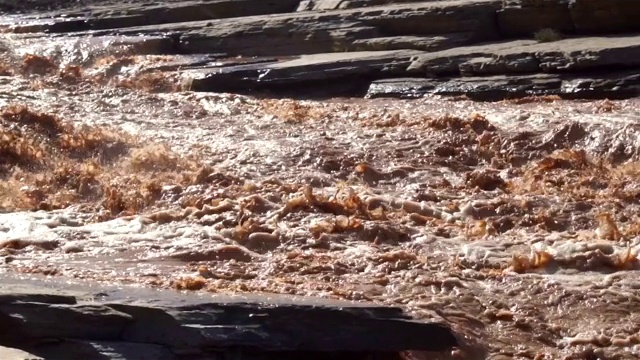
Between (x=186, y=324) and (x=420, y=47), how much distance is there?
7.61m

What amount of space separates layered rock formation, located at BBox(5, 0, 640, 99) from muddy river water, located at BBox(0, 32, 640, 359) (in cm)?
40

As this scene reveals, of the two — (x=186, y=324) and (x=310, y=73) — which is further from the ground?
(x=186, y=324)

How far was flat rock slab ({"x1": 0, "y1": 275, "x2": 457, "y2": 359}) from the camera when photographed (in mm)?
4570

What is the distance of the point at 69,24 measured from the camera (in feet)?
49.5

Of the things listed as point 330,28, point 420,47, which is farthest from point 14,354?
point 330,28

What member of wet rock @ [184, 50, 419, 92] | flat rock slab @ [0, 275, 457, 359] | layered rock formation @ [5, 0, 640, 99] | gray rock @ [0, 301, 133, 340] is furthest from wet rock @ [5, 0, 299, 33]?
gray rock @ [0, 301, 133, 340]

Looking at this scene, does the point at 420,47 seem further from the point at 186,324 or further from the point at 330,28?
the point at 186,324

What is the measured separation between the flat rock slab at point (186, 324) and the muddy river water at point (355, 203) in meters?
0.50

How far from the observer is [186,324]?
4695 millimetres

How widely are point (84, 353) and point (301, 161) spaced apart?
454 centimetres

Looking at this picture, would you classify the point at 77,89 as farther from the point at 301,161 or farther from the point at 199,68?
the point at 301,161

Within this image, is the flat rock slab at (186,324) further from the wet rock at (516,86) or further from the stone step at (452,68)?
the stone step at (452,68)

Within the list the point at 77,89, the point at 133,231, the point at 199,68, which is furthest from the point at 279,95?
the point at 133,231

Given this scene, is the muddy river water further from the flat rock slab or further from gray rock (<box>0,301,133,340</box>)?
gray rock (<box>0,301,133,340</box>)
